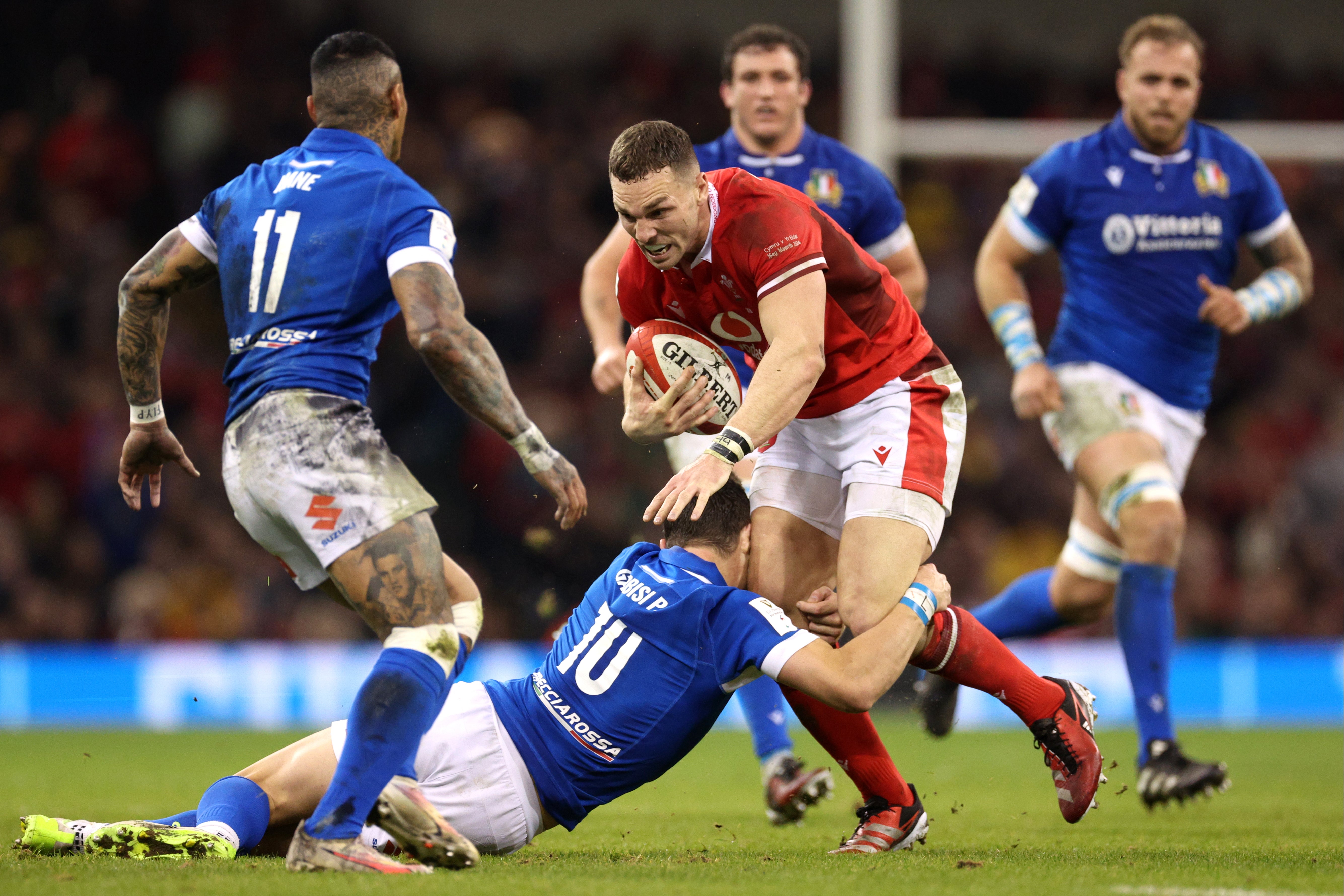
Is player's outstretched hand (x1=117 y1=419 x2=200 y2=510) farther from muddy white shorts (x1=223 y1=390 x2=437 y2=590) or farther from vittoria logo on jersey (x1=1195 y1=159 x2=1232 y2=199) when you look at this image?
vittoria logo on jersey (x1=1195 y1=159 x2=1232 y2=199)

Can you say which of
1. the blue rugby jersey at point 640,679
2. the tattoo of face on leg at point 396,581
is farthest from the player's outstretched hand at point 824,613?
the tattoo of face on leg at point 396,581

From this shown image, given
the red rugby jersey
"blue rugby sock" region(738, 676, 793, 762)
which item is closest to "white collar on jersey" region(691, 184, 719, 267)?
the red rugby jersey

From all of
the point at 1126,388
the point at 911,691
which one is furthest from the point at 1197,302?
the point at 911,691

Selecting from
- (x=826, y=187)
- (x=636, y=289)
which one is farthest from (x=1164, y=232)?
(x=636, y=289)

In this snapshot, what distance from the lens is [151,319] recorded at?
4.48 metres

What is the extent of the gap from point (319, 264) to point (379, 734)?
1.30m

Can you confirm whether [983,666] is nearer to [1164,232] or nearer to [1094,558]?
[1094,558]

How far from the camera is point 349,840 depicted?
12.0 feet

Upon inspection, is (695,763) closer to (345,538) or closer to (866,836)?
(866,836)

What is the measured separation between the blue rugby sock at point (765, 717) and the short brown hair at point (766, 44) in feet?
8.63

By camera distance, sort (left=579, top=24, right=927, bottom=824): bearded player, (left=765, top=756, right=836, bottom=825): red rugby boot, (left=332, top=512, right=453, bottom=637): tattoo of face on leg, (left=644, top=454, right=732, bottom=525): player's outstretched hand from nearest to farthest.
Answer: (left=644, top=454, right=732, bottom=525): player's outstretched hand < (left=332, top=512, right=453, bottom=637): tattoo of face on leg < (left=765, top=756, right=836, bottom=825): red rugby boot < (left=579, top=24, right=927, bottom=824): bearded player

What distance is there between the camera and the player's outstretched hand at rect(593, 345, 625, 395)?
5.63 metres

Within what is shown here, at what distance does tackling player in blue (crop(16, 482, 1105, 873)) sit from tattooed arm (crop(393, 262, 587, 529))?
12.6 inches

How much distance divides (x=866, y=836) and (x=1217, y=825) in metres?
1.71
